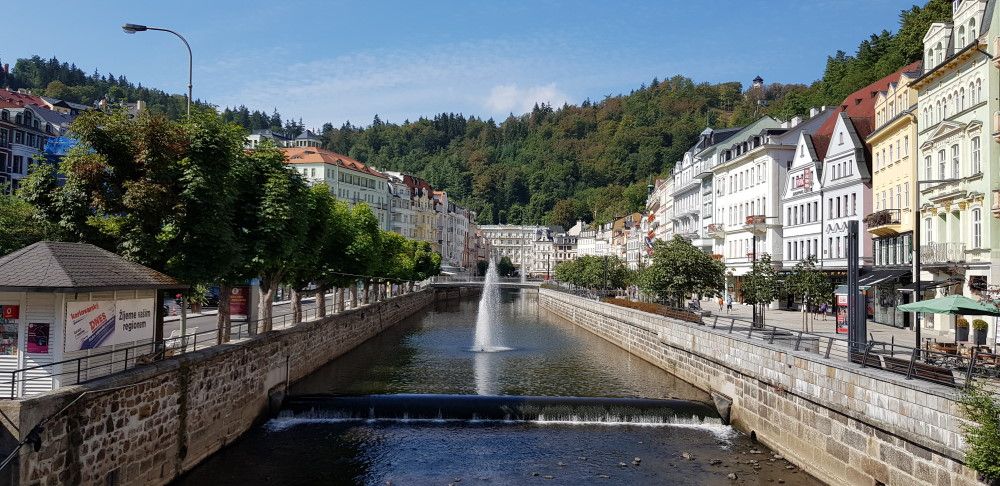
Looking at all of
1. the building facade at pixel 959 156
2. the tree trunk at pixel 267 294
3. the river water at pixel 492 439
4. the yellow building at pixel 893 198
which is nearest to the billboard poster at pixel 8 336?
the river water at pixel 492 439

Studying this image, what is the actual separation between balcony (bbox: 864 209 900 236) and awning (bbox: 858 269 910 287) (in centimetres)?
244

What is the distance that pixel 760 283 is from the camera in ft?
137

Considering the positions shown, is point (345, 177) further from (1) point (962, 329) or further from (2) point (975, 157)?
(1) point (962, 329)

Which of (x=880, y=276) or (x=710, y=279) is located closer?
(x=880, y=276)

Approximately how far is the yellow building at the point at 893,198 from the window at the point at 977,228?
21.6 feet

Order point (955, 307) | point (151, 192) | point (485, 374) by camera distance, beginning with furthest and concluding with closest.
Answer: point (485, 374) < point (151, 192) < point (955, 307)

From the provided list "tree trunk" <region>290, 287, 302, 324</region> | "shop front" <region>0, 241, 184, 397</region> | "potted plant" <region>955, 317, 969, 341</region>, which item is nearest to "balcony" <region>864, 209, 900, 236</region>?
"potted plant" <region>955, 317, 969, 341</region>

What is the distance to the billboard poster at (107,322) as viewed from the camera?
1727 centimetres

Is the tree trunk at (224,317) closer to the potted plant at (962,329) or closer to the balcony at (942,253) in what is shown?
the potted plant at (962,329)

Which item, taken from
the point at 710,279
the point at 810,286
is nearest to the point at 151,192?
the point at 810,286

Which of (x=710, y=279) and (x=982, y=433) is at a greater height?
(x=710, y=279)

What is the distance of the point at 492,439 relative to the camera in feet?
84.4

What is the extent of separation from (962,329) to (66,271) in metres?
34.0

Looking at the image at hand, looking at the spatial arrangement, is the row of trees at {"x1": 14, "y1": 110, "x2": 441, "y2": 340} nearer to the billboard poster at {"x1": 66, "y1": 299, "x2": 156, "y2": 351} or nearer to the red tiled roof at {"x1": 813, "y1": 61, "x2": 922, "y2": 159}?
the billboard poster at {"x1": 66, "y1": 299, "x2": 156, "y2": 351}
